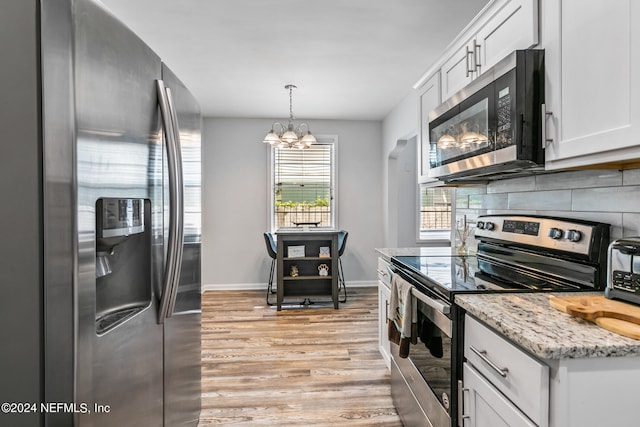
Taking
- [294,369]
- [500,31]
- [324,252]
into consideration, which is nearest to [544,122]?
[500,31]

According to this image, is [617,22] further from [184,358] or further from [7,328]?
[184,358]

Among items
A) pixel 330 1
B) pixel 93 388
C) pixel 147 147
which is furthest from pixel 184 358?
pixel 330 1

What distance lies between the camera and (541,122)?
130 centimetres

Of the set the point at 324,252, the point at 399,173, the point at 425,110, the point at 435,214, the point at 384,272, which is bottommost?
the point at 324,252

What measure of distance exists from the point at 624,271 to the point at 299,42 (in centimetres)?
257

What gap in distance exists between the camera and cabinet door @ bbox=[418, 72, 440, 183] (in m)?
2.29

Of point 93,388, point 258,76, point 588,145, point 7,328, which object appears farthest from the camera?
point 258,76

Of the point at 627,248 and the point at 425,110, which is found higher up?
the point at 425,110

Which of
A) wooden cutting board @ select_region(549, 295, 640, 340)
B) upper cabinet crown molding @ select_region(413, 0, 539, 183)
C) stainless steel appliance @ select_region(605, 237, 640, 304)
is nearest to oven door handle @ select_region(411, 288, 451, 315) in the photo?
wooden cutting board @ select_region(549, 295, 640, 340)

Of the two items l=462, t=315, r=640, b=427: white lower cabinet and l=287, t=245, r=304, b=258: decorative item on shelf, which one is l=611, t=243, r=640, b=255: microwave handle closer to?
l=462, t=315, r=640, b=427: white lower cabinet

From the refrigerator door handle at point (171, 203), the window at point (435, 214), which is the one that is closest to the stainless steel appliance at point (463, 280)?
the refrigerator door handle at point (171, 203)

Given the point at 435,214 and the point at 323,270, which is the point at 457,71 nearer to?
the point at 323,270

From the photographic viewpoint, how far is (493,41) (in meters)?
1.61

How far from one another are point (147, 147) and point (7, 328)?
0.62 meters
